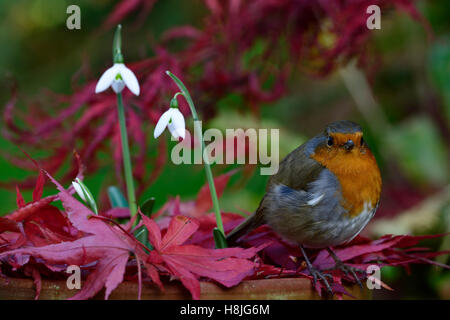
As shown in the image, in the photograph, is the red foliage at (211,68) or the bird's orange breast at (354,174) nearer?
the bird's orange breast at (354,174)

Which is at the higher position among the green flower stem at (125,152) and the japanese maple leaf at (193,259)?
the green flower stem at (125,152)

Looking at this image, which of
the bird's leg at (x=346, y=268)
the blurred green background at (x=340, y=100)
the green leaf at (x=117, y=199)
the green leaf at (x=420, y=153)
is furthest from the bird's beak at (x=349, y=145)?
the green leaf at (x=420, y=153)

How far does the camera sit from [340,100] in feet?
7.43

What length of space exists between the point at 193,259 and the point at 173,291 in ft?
0.16

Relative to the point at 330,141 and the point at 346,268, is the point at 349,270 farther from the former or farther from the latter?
the point at 330,141

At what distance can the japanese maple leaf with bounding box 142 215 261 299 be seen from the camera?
2.34 feet

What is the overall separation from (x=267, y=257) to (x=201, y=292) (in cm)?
23

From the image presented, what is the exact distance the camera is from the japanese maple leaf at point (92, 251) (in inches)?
26.7

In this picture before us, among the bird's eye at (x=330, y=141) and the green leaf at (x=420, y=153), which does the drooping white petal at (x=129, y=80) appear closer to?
the bird's eye at (x=330, y=141)

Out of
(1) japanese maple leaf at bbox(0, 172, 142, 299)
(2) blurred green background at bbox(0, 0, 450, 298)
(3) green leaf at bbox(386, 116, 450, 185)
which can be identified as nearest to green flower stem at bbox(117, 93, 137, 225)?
(1) japanese maple leaf at bbox(0, 172, 142, 299)

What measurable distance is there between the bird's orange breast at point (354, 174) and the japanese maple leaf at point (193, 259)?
21 centimetres

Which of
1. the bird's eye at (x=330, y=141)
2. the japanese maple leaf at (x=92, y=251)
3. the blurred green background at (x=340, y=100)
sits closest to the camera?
the japanese maple leaf at (x=92, y=251)

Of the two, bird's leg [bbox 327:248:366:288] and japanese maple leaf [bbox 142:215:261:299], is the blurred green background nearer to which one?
bird's leg [bbox 327:248:366:288]

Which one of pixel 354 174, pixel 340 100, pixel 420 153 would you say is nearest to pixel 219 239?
pixel 354 174
